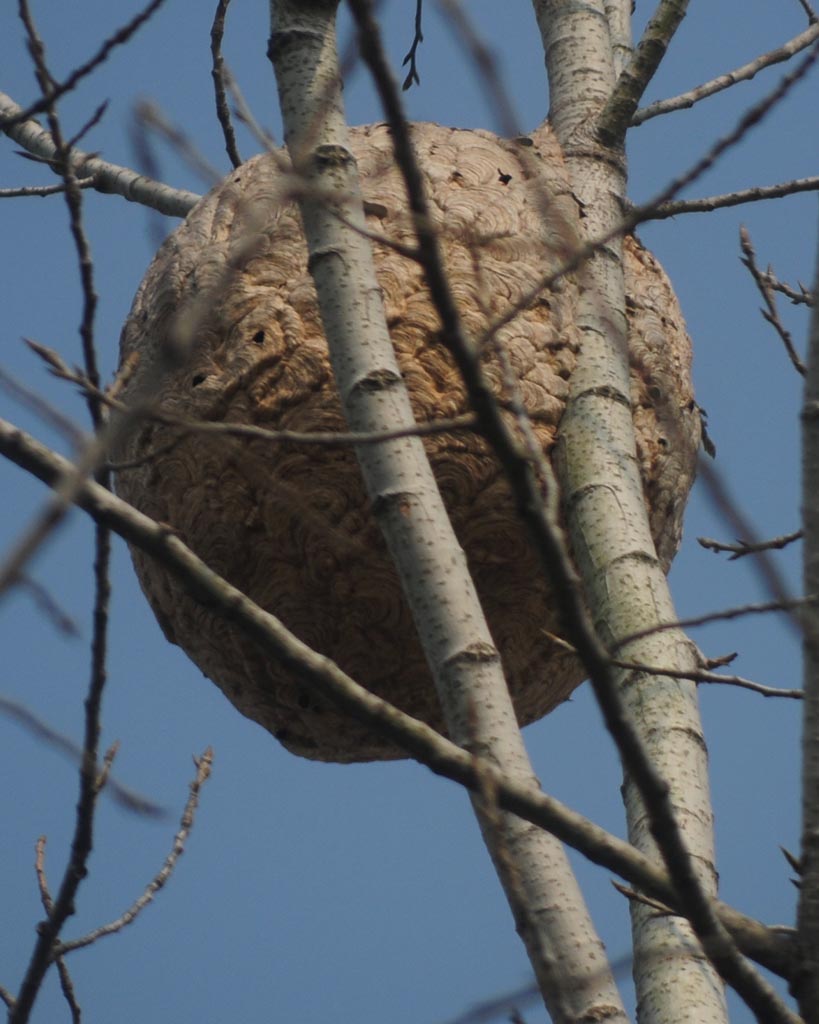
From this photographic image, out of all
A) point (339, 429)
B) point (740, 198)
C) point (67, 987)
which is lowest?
point (67, 987)

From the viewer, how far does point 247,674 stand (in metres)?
3.34

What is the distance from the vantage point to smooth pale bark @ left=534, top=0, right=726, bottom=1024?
2217 millimetres

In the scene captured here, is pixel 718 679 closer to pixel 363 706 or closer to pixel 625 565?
pixel 363 706

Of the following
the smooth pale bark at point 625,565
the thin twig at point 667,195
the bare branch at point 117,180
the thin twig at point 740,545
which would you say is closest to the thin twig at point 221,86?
the bare branch at point 117,180

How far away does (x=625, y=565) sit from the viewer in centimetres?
281

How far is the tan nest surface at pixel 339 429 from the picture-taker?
309cm

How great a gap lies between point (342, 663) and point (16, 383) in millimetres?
2003

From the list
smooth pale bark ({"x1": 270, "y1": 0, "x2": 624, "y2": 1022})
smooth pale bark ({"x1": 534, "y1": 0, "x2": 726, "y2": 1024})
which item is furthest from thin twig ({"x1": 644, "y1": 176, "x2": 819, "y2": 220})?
smooth pale bark ({"x1": 270, "y1": 0, "x2": 624, "y2": 1022})

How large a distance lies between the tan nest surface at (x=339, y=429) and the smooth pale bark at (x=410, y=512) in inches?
17.2

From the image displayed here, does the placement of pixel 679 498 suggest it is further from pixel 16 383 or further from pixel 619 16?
pixel 16 383

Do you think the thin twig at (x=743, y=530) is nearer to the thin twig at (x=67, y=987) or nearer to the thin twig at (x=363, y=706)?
the thin twig at (x=363, y=706)

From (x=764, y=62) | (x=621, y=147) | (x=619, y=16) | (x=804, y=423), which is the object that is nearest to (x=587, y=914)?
(x=804, y=423)

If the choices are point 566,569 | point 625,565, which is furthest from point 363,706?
point 625,565

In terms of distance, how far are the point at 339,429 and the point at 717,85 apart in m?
1.49
